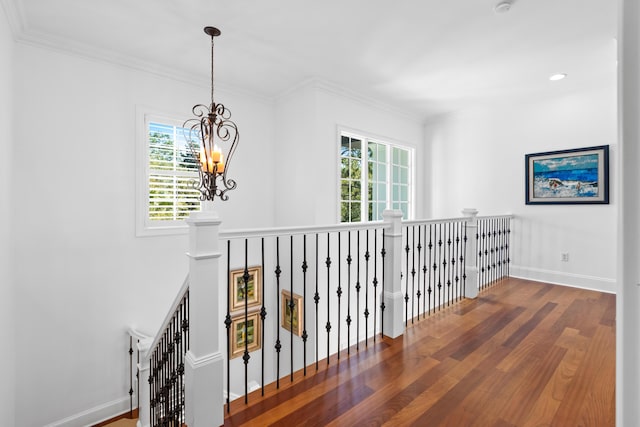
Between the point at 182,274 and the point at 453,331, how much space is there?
3.22 metres

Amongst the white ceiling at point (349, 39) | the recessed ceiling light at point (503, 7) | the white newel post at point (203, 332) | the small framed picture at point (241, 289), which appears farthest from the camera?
the small framed picture at point (241, 289)

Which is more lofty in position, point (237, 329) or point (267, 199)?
point (267, 199)

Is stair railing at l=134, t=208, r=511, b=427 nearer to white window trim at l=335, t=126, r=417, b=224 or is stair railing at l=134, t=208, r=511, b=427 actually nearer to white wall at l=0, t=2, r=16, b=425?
white window trim at l=335, t=126, r=417, b=224

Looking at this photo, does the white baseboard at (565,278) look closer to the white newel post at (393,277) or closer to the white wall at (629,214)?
the white newel post at (393,277)

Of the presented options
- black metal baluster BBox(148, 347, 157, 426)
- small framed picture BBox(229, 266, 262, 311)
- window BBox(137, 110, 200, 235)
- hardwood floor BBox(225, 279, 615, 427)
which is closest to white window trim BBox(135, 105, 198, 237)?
window BBox(137, 110, 200, 235)

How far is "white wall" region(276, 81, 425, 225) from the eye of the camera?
13.8ft

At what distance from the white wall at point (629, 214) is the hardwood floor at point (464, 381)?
1492 millimetres

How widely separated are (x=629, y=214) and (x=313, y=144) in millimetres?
3850

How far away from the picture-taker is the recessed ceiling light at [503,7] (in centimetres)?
254

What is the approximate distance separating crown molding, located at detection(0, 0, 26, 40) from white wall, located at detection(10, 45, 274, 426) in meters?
0.19

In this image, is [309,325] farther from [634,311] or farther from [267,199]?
[634,311]

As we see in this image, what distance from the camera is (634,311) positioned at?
0.47 meters

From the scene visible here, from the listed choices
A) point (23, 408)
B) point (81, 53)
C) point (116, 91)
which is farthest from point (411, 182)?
point (23, 408)

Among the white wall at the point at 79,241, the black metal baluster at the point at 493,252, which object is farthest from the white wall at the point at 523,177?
the white wall at the point at 79,241
